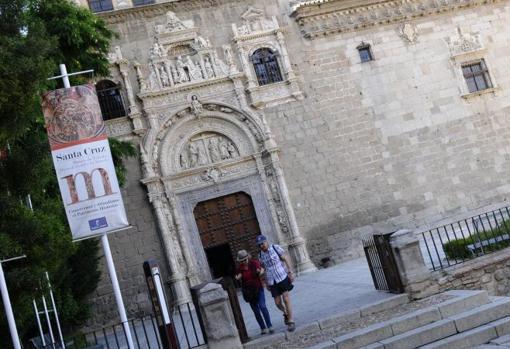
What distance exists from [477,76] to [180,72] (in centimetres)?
1000

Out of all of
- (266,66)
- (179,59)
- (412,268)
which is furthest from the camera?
(266,66)

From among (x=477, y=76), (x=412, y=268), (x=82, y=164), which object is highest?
(x=477, y=76)

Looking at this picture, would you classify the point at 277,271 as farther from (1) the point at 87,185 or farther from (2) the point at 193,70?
(2) the point at 193,70

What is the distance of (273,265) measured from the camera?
307 inches

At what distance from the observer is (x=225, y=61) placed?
654 inches

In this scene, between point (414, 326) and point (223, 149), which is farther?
point (223, 149)

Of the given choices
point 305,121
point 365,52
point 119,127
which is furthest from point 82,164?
point 365,52

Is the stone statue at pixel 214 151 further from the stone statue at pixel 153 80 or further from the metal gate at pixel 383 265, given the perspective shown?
the metal gate at pixel 383 265

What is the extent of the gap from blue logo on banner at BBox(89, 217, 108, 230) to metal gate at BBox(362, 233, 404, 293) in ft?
14.5

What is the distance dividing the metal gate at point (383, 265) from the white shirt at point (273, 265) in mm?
1838

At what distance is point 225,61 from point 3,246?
11.5 metres

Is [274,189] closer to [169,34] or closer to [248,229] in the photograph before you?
[248,229]

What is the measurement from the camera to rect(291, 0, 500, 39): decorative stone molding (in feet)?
55.9

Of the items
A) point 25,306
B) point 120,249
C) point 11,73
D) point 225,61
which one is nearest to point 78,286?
point 120,249
